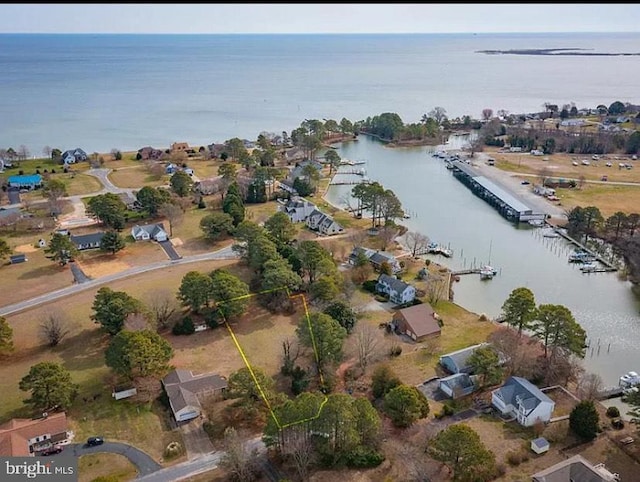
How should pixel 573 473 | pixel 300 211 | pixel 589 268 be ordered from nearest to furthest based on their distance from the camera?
pixel 573 473 → pixel 589 268 → pixel 300 211

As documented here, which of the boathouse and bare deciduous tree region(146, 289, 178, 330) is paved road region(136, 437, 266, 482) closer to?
bare deciduous tree region(146, 289, 178, 330)

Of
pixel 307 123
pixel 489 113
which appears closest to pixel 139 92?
pixel 307 123

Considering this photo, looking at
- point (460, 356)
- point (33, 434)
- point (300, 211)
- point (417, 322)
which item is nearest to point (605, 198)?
point (300, 211)

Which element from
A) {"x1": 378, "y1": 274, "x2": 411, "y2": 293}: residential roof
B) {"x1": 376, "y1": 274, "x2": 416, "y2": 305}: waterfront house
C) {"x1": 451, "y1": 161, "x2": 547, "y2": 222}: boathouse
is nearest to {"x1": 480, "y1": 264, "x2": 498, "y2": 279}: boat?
{"x1": 376, "y1": 274, "x2": 416, "y2": 305}: waterfront house

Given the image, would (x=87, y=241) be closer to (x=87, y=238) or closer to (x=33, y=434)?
(x=87, y=238)

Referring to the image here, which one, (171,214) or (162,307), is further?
(171,214)

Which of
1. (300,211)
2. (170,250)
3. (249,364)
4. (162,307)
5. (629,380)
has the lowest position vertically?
(249,364)

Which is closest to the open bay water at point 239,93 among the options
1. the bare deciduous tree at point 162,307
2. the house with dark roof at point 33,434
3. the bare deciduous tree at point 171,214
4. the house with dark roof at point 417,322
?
the bare deciduous tree at point 171,214
